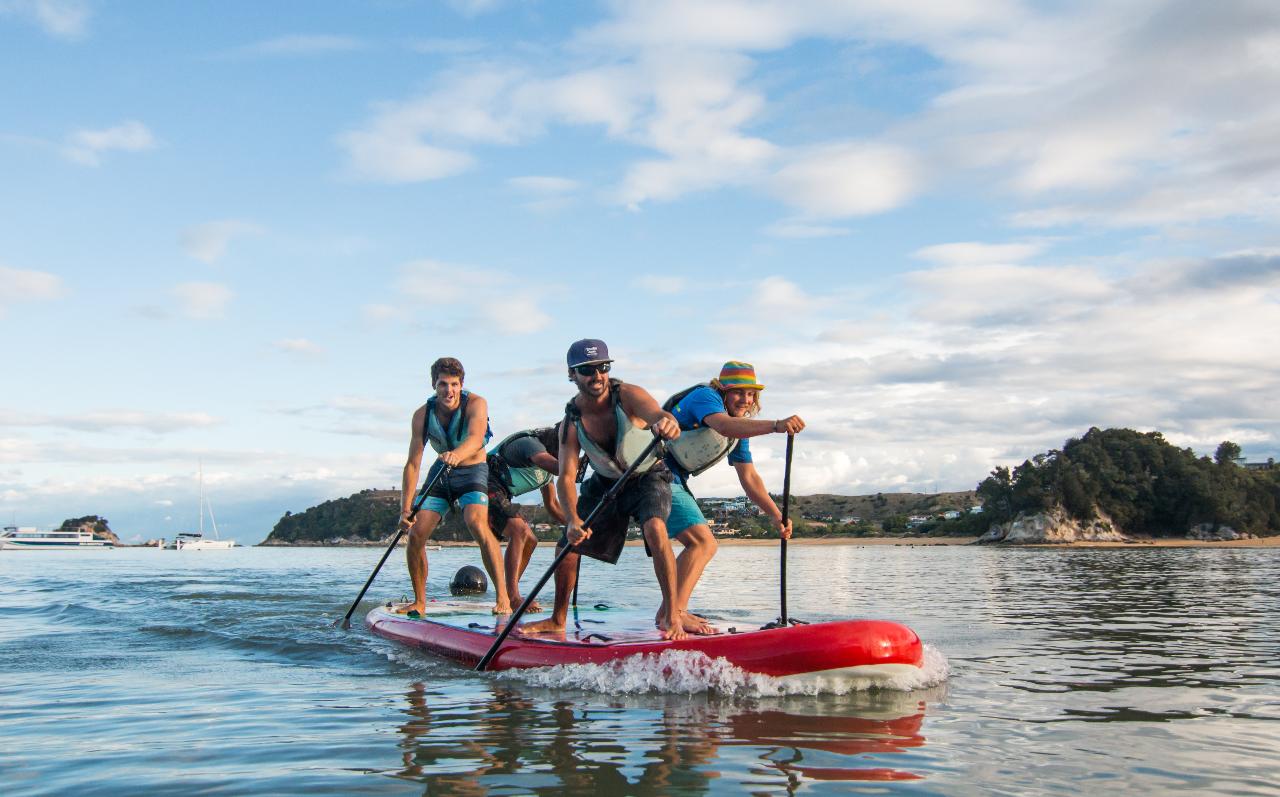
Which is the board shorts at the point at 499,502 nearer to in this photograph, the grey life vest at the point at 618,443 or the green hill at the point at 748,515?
the grey life vest at the point at 618,443

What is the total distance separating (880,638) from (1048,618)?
7997mm

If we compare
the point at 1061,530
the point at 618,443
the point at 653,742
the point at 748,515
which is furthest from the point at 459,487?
the point at 748,515

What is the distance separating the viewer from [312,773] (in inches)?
195

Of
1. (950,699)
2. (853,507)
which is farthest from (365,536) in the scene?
(950,699)

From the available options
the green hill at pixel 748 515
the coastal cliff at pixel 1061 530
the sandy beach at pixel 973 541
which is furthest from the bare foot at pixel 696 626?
the green hill at pixel 748 515

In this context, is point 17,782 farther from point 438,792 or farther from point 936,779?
point 936,779

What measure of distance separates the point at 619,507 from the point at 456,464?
2853mm

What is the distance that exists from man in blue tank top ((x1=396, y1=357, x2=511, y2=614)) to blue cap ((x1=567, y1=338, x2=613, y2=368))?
10.2 ft

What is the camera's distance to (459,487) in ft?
36.1

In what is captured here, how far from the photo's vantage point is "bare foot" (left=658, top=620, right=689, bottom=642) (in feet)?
25.8

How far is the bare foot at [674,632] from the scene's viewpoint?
7867mm

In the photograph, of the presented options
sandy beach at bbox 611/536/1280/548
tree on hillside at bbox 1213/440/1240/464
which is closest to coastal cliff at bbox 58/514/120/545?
sandy beach at bbox 611/536/1280/548

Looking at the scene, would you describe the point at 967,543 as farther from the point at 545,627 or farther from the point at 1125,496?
the point at 545,627

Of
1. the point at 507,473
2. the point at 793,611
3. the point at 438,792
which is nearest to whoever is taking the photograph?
the point at 438,792
